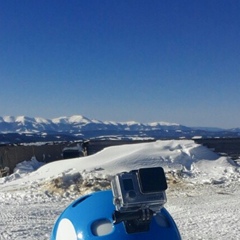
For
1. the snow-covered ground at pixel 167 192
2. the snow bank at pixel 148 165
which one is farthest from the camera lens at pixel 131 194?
the snow bank at pixel 148 165

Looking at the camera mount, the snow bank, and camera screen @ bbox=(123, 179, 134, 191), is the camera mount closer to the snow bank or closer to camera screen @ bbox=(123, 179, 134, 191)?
camera screen @ bbox=(123, 179, 134, 191)

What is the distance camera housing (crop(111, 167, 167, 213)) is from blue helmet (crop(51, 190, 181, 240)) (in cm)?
28

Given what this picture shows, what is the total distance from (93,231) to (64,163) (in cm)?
1468

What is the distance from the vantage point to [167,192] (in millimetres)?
12977

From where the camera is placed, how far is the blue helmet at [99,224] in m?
3.30

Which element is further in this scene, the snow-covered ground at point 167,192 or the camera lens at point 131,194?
the snow-covered ground at point 167,192

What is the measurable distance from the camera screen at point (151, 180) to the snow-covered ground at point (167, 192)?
4.67 metres

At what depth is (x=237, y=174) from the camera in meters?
15.4

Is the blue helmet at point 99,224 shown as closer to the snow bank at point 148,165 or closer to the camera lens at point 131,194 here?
the camera lens at point 131,194

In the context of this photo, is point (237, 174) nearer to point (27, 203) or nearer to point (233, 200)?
point (233, 200)

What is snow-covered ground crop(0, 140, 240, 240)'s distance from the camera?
8.21 m

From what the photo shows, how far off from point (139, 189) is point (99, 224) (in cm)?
54

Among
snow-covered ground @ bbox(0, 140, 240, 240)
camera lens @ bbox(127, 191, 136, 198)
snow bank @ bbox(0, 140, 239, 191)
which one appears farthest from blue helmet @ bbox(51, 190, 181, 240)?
snow bank @ bbox(0, 140, 239, 191)

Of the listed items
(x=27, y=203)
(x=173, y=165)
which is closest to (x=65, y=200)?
(x=27, y=203)
